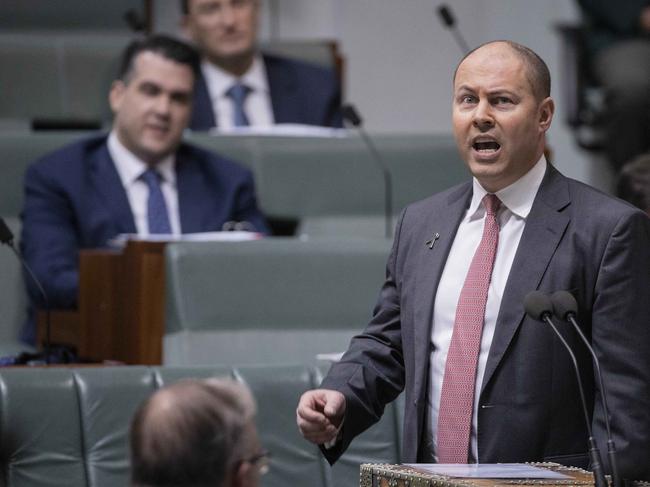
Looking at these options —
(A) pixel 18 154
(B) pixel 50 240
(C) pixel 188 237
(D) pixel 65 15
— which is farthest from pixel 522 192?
(D) pixel 65 15

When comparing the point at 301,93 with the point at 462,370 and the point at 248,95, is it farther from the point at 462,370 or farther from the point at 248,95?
the point at 462,370

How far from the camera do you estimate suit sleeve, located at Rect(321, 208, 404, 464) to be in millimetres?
2484

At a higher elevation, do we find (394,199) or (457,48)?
(457,48)

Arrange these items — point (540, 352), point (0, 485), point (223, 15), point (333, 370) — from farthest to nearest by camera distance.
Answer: point (223, 15), point (0, 485), point (333, 370), point (540, 352)

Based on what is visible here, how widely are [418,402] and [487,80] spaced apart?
1.86 ft

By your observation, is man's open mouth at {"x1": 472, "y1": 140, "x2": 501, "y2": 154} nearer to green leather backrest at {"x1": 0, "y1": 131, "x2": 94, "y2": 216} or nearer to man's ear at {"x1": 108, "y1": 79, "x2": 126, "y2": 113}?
man's ear at {"x1": 108, "y1": 79, "x2": 126, "y2": 113}

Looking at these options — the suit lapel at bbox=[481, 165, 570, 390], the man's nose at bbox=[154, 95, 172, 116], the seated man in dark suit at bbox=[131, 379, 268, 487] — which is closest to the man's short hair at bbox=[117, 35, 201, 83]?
the man's nose at bbox=[154, 95, 172, 116]

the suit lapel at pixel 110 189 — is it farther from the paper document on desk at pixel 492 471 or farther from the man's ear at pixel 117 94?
the paper document on desk at pixel 492 471

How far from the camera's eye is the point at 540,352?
2385 millimetres

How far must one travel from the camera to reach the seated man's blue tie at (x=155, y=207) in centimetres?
445

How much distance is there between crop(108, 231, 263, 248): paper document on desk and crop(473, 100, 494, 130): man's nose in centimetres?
156

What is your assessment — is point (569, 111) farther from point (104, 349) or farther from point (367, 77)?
point (104, 349)

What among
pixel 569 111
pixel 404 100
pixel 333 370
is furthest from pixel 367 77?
pixel 333 370

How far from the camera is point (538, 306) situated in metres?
2.20
